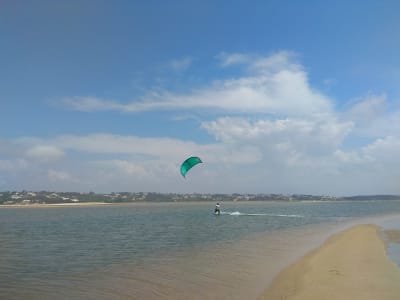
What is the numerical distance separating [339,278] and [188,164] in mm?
24501

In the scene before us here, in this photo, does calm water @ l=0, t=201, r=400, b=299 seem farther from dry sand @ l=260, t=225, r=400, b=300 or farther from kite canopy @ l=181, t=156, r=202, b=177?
kite canopy @ l=181, t=156, r=202, b=177

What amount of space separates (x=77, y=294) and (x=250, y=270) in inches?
263

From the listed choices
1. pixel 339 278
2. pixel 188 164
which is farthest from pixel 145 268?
pixel 188 164

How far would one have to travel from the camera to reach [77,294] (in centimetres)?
1280

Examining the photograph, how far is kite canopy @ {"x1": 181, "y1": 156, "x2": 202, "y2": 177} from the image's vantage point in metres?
36.7

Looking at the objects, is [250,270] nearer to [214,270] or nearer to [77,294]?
[214,270]

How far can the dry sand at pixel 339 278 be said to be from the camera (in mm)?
11344

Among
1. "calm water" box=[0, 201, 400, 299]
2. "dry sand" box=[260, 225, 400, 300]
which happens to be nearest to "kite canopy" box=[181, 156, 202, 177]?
"calm water" box=[0, 201, 400, 299]

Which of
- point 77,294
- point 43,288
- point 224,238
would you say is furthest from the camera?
point 224,238

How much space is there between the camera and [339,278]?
44.0 ft

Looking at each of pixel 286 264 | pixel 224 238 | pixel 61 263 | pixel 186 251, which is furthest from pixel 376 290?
pixel 224 238

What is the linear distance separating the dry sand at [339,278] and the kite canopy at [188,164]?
1821 cm

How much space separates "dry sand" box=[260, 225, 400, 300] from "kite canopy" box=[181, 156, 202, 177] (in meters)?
18.2

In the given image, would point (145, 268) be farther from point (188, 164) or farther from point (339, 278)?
point (188, 164)
